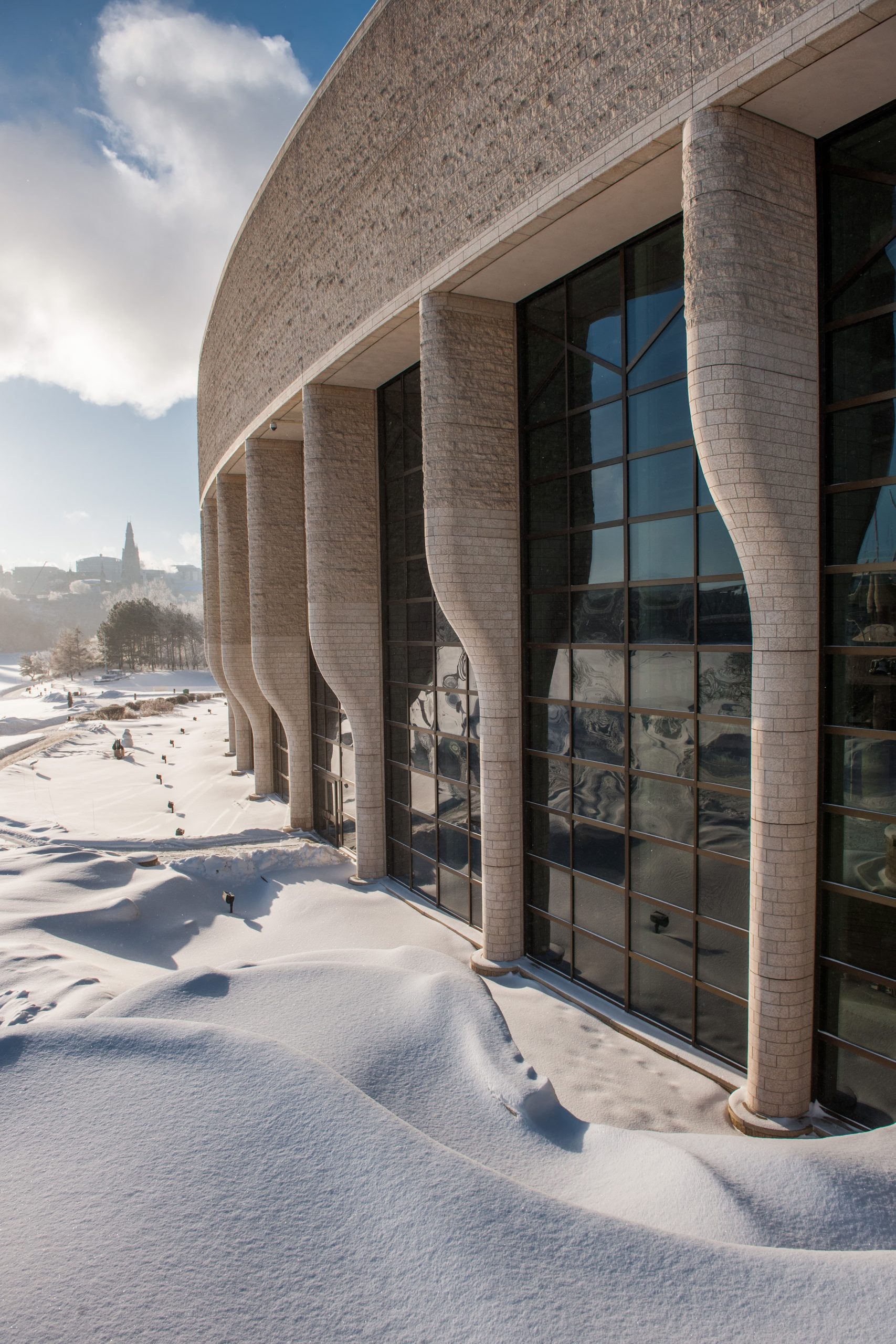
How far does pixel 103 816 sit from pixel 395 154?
2032cm

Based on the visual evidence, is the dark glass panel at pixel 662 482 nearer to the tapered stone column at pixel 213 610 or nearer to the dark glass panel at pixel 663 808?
the dark glass panel at pixel 663 808

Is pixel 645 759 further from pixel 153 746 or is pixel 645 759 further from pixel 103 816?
pixel 153 746

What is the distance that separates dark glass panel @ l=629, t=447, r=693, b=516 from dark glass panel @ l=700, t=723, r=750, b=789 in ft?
6.97

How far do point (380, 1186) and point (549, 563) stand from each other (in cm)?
932

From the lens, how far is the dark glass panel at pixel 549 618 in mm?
11656

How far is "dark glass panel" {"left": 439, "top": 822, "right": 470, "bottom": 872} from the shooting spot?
14484mm

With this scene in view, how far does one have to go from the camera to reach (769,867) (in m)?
7.76

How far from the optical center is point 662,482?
9.78 meters

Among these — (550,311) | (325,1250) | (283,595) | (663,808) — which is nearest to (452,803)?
(663,808)

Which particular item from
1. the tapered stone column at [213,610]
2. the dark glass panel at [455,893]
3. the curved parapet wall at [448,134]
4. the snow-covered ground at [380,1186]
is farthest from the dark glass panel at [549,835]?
the tapered stone column at [213,610]

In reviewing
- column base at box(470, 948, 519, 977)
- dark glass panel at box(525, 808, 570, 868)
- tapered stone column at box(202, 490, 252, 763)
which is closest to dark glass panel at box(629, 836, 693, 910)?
dark glass panel at box(525, 808, 570, 868)

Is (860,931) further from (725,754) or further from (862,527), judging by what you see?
(862,527)

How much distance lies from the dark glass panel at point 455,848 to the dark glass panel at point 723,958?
564cm

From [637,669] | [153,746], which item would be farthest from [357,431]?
[153,746]
